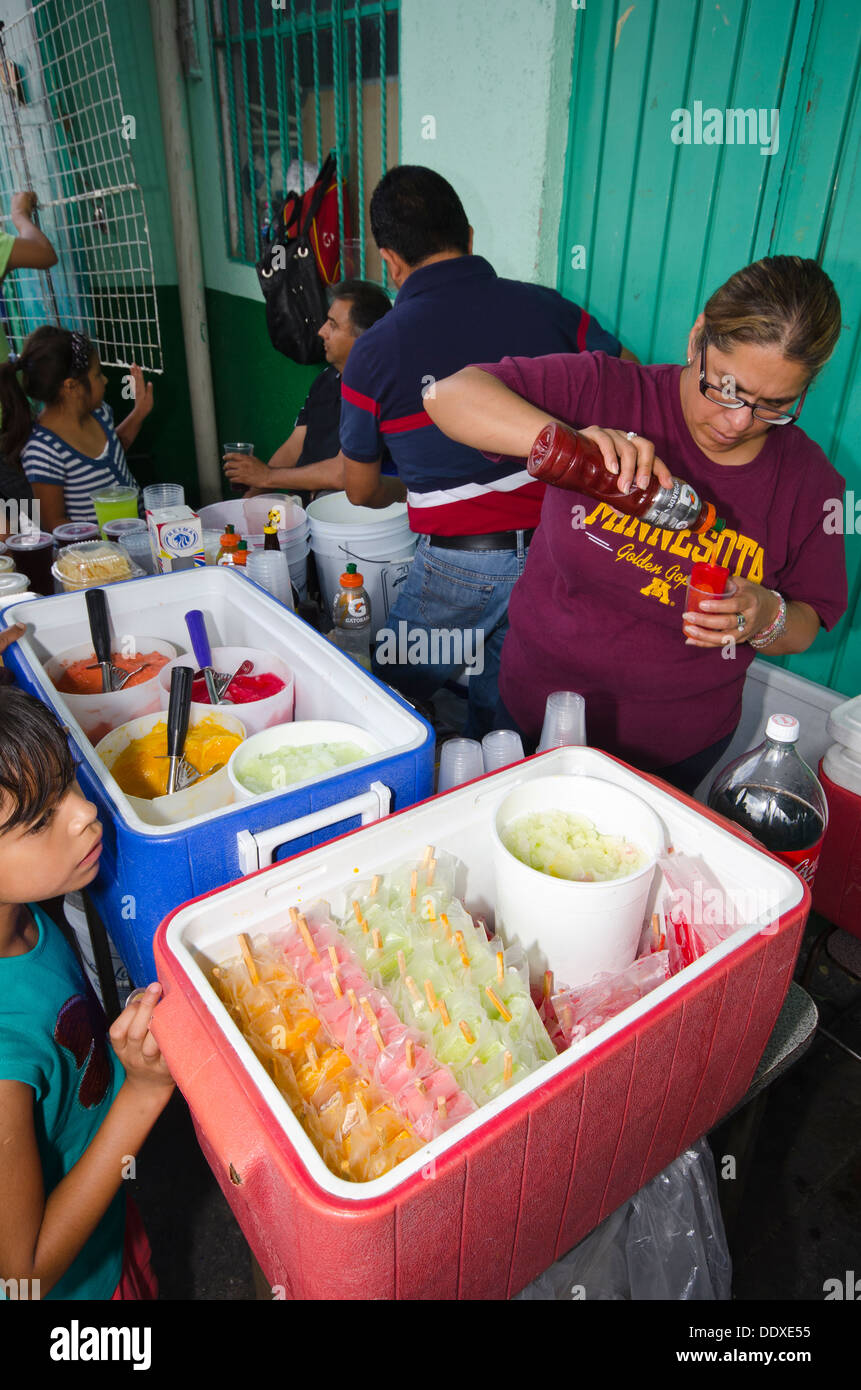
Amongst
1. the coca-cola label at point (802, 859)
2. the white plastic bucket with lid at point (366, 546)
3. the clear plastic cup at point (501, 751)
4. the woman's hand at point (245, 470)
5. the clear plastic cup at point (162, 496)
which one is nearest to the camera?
the coca-cola label at point (802, 859)

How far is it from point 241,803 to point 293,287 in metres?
3.89

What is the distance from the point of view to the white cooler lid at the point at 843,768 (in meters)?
2.21

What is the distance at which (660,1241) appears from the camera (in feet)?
4.01

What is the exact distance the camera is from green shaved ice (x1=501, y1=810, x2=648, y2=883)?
1.14 metres

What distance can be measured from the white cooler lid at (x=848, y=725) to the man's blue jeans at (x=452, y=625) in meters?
1.01

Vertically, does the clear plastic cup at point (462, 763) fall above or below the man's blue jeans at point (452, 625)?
above

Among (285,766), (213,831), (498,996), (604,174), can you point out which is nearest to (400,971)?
(498,996)

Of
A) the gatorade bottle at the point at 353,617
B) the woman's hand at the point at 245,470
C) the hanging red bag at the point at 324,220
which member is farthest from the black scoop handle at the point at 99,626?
the hanging red bag at the point at 324,220

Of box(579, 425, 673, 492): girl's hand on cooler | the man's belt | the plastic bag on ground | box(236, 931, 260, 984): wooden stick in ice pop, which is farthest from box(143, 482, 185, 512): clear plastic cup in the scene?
the plastic bag on ground

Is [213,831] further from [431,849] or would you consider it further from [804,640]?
[804,640]

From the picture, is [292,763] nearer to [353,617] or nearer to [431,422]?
[353,617]

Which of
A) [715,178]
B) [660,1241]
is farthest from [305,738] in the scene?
[715,178]

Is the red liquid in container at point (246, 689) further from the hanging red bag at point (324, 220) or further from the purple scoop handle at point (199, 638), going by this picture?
the hanging red bag at point (324, 220)
